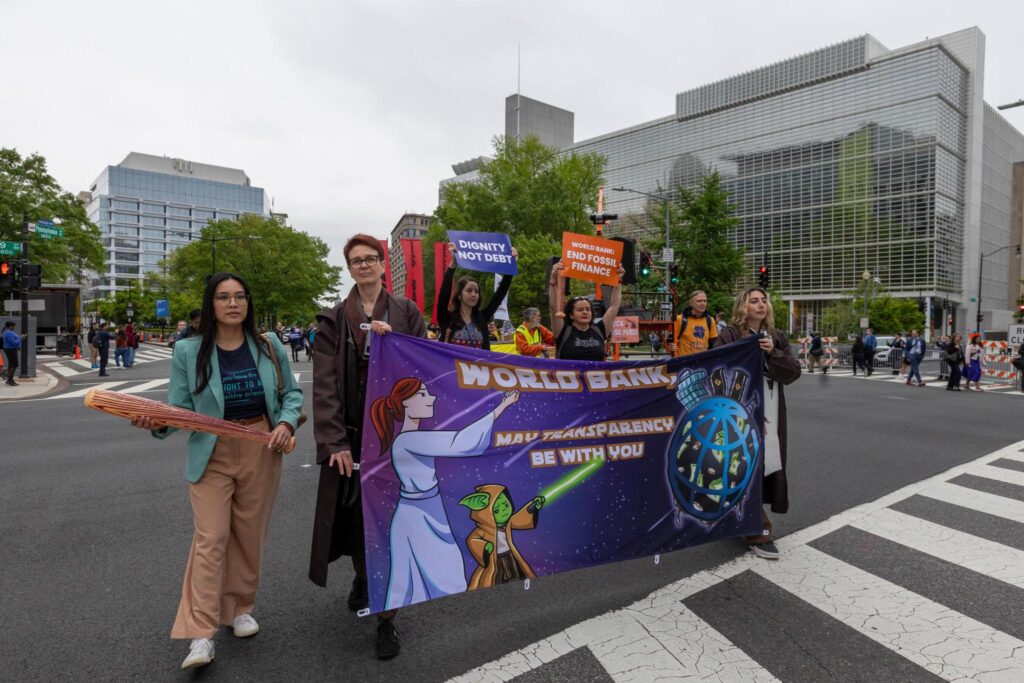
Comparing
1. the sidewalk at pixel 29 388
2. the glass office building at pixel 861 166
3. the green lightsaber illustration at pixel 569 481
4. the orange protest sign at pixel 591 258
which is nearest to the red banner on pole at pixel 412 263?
the orange protest sign at pixel 591 258

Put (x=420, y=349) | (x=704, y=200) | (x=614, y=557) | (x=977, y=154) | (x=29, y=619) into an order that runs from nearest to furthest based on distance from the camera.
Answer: (x=420, y=349)
(x=29, y=619)
(x=614, y=557)
(x=704, y=200)
(x=977, y=154)

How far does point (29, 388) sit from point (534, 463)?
17619mm

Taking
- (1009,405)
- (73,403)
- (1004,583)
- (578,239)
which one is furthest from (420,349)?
(1009,405)

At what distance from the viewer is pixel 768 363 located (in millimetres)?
4367

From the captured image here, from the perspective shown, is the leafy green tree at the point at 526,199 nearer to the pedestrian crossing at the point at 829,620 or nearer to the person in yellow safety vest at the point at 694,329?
the person in yellow safety vest at the point at 694,329

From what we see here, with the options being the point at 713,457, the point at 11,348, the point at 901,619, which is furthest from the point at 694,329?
the point at 11,348

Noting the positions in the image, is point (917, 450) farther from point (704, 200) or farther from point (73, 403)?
point (704, 200)

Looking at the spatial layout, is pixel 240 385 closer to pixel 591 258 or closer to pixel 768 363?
pixel 768 363

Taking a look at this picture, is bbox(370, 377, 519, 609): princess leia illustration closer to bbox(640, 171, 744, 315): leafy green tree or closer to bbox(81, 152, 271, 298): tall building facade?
bbox(640, 171, 744, 315): leafy green tree

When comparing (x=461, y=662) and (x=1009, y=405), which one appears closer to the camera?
(x=461, y=662)

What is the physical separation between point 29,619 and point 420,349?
105 inches

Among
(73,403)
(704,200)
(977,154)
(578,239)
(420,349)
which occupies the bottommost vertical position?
(73,403)

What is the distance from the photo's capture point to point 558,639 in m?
3.17

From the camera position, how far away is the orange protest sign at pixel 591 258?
827 cm
